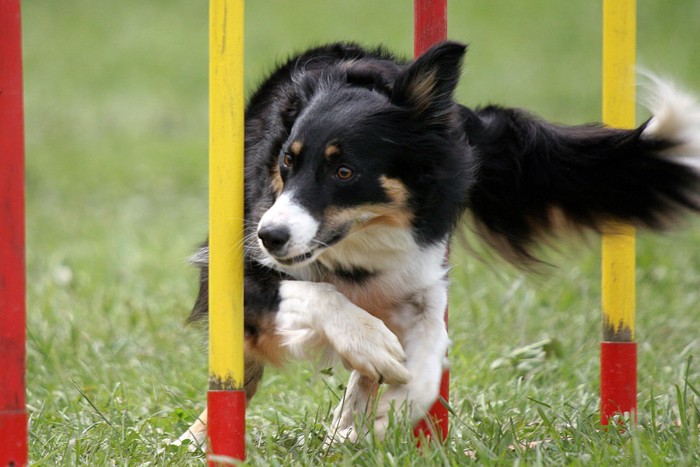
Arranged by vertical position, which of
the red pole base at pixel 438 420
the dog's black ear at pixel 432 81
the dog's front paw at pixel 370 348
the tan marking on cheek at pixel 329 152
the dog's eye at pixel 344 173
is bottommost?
the red pole base at pixel 438 420

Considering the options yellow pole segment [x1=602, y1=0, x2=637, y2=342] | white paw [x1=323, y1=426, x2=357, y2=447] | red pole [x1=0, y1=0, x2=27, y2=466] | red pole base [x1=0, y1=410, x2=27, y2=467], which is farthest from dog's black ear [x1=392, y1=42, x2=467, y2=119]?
red pole base [x1=0, y1=410, x2=27, y2=467]

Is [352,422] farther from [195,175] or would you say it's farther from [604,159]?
[195,175]

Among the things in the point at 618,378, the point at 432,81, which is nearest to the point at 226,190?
the point at 432,81

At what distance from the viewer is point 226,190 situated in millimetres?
2725

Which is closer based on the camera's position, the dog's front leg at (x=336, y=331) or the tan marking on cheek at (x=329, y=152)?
the dog's front leg at (x=336, y=331)

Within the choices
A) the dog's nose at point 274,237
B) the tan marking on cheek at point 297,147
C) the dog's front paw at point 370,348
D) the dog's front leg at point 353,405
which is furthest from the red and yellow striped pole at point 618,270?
the dog's nose at point 274,237

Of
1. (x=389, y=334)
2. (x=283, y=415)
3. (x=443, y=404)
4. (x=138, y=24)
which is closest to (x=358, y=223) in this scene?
(x=389, y=334)

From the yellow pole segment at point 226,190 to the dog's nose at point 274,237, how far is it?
0.07m

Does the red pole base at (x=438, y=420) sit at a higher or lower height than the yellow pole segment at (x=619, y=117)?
lower

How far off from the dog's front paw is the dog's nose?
32 cm

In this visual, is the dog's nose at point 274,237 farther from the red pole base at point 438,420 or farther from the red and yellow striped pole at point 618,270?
the red and yellow striped pole at point 618,270

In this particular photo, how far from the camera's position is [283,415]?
12.1 ft

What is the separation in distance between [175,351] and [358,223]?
2.10 meters

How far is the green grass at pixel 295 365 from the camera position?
3166 millimetres
